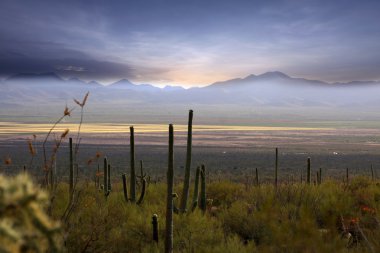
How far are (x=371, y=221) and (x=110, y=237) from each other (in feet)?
19.9

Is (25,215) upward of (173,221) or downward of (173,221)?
upward

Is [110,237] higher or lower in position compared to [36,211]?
lower

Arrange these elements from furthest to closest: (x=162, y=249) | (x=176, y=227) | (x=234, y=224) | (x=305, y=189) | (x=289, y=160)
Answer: (x=289, y=160), (x=305, y=189), (x=234, y=224), (x=176, y=227), (x=162, y=249)

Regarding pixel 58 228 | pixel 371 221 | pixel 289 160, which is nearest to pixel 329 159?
pixel 289 160

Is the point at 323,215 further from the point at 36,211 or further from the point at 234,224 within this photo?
the point at 36,211

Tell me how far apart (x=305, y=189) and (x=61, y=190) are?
326 inches

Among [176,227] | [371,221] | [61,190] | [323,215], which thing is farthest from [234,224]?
[61,190]

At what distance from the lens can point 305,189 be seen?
47.3ft

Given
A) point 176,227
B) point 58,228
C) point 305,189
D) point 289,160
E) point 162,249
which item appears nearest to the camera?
point 58,228

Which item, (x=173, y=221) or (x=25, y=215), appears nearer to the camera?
(x=25, y=215)

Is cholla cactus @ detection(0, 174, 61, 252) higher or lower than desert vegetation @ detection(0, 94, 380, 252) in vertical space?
higher

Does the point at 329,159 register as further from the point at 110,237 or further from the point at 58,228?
the point at 58,228

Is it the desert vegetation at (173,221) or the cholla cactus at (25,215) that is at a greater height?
the cholla cactus at (25,215)

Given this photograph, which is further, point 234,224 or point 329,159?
point 329,159
